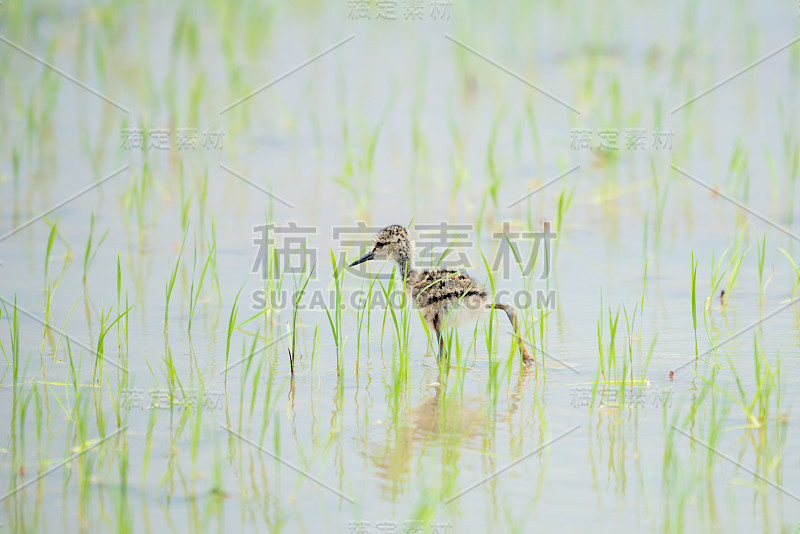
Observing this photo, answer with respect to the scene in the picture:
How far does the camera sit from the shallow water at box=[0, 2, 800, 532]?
14.3ft

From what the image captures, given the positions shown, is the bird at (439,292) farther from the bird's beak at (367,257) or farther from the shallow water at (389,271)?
the shallow water at (389,271)

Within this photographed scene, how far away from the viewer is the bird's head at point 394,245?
6.43 meters

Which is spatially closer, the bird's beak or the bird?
the bird

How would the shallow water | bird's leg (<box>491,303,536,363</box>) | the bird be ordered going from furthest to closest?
the bird
bird's leg (<box>491,303,536,363</box>)
the shallow water

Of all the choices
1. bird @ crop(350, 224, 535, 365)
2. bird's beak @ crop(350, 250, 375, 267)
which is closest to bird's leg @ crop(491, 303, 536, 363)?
bird @ crop(350, 224, 535, 365)

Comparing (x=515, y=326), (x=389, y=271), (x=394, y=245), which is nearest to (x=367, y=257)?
(x=394, y=245)

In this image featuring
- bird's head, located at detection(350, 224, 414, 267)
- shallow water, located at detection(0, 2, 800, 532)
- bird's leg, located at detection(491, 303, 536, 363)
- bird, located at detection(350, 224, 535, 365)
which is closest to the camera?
shallow water, located at detection(0, 2, 800, 532)

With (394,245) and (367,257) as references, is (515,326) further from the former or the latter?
(367,257)

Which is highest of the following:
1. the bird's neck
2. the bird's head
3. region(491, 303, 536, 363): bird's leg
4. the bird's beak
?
the bird's head

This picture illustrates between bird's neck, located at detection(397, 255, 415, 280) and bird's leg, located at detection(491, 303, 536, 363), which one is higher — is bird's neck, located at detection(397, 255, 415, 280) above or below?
above

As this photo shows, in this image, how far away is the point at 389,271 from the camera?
24.7ft

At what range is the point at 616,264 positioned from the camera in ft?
23.4

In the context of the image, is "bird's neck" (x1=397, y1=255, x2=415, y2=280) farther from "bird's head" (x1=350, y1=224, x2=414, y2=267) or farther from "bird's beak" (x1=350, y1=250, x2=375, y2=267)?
"bird's beak" (x1=350, y1=250, x2=375, y2=267)

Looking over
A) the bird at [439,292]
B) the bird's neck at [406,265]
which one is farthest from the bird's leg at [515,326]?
the bird's neck at [406,265]
